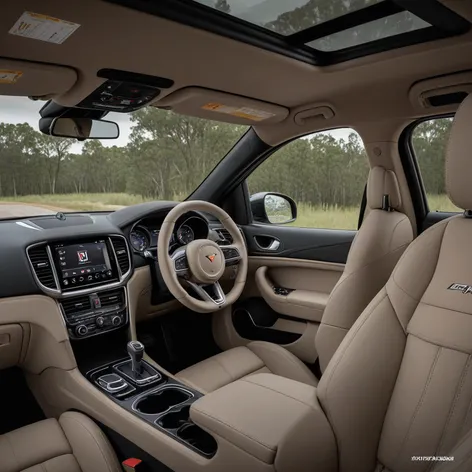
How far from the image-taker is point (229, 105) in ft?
8.85

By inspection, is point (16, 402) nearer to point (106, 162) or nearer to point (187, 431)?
point (187, 431)

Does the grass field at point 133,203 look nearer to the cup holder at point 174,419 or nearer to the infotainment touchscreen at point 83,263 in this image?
the infotainment touchscreen at point 83,263

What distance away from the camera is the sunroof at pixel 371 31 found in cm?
180

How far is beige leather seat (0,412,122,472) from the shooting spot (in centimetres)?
201

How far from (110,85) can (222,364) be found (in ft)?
5.27

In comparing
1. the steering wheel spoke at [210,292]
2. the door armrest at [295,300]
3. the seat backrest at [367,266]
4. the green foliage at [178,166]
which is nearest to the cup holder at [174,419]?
the steering wheel spoke at [210,292]

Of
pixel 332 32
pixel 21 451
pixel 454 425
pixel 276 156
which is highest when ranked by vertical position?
pixel 332 32

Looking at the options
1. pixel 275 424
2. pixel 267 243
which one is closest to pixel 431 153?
pixel 267 243

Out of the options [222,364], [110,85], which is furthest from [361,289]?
[110,85]

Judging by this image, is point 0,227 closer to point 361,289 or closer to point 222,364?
point 222,364

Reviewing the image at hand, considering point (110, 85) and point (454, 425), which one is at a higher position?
point (110, 85)

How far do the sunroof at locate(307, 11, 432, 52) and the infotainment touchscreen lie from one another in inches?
58.7

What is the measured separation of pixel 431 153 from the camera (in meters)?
2.64

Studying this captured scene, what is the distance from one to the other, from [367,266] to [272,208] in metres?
1.24
